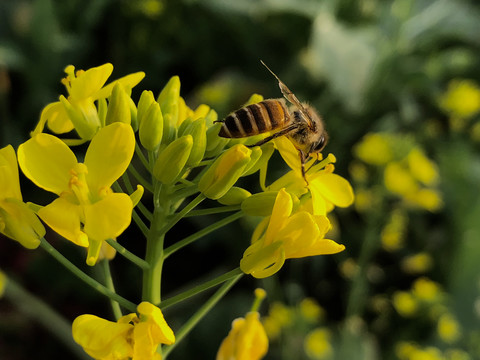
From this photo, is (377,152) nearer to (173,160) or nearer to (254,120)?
(254,120)

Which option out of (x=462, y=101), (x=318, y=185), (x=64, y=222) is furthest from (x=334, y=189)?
(x=462, y=101)

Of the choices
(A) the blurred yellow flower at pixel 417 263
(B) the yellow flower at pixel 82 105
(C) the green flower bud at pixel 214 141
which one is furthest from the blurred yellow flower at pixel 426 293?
(B) the yellow flower at pixel 82 105

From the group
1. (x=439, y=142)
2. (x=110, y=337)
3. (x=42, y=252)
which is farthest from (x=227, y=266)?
(x=110, y=337)

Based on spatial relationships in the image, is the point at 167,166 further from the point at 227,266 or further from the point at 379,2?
the point at 379,2

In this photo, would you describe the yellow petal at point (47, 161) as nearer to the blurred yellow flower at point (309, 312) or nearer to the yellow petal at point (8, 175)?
the yellow petal at point (8, 175)

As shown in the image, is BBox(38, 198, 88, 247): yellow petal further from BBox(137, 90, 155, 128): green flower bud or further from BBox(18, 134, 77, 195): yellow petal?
BBox(137, 90, 155, 128): green flower bud

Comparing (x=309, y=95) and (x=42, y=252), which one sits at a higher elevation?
(x=309, y=95)
